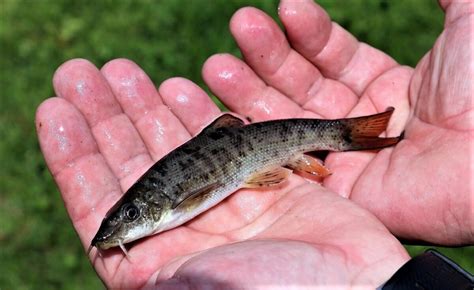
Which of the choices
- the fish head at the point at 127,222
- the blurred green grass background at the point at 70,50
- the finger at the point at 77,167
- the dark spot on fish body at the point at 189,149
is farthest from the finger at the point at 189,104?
the blurred green grass background at the point at 70,50

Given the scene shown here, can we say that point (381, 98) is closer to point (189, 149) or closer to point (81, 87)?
point (189, 149)

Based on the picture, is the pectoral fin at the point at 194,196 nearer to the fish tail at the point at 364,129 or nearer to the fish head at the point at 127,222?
the fish head at the point at 127,222

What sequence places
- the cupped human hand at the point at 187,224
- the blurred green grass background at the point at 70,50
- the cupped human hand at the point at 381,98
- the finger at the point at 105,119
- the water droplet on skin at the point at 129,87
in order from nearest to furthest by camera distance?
1. the cupped human hand at the point at 187,224
2. the cupped human hand at the point at 381,98
3. the finger at the point at 105,119
4. the water droplet on skin at the point at 129,87
5. the blurred green grass background at the point at 70,50

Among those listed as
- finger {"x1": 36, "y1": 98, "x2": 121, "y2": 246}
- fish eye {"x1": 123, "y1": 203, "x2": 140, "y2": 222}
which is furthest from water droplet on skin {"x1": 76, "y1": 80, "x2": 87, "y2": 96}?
fish eye {"x1": 123, "y1": 203, "x2": 140, "y2": 222}

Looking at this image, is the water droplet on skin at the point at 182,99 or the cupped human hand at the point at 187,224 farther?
the water droplet on skin at the point at 182,99

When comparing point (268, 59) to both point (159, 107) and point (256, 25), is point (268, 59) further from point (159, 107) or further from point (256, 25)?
point (159, 107)

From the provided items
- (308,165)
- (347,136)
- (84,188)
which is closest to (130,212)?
(84,188)
